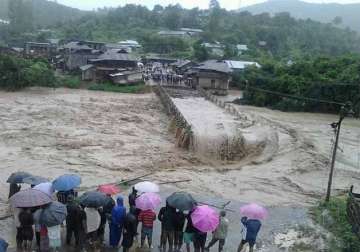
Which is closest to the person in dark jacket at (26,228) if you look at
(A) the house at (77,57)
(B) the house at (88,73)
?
(B) the house at (88,73)

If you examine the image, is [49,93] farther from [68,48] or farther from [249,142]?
[249,142]

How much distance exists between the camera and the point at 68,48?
52.5 meters

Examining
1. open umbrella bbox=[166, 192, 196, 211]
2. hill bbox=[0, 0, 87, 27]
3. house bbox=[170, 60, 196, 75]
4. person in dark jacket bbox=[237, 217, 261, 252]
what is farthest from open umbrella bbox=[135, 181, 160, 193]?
hill bbox=[0, 0, 87, 27]

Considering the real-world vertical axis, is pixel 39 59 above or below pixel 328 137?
above

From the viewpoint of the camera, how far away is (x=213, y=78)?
43844 mm

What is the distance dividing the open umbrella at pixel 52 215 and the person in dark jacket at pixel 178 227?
8.30ft

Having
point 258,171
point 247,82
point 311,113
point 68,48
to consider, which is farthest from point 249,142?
point 68,48

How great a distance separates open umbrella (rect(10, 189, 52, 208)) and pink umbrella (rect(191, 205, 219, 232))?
10.9 feet

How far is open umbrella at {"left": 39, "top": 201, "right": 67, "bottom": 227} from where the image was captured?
941cm

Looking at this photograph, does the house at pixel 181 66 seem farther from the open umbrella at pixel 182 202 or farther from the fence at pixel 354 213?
the open umbrella at pixel 182 202

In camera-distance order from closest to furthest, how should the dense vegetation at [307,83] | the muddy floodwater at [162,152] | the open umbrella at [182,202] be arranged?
the open umbrella at [182,202]
the muddy floodwater at [162,152]
the dense vegetation at [307,83]

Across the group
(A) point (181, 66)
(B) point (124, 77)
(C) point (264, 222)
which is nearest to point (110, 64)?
(B) point (124, 77)

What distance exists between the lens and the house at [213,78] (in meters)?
43.5

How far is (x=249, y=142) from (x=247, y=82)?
20.4 m
